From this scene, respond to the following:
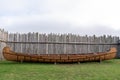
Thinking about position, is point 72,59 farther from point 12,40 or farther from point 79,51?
point 12,40

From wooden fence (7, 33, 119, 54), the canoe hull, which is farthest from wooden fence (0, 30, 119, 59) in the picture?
the canoe hull

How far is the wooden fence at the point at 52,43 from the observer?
20.9m

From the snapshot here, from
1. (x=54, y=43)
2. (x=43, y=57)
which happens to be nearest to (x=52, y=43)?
(x=54, y=43)

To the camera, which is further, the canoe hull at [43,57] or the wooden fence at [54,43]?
the wooden fence at [54,43]

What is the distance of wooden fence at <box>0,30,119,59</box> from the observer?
20.9m

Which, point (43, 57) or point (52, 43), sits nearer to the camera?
point (43, 57)

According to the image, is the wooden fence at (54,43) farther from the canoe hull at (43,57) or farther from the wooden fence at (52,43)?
the canoe hull at (43,57)

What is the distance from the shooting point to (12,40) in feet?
68.4

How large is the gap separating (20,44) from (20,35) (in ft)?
2.10

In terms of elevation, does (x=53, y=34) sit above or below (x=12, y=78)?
above

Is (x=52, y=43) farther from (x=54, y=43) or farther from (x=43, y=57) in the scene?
(x=43, y=57)

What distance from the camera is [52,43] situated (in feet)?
70.2

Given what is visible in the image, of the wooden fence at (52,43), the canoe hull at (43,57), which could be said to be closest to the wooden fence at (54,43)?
the wooden fence at (52,43)

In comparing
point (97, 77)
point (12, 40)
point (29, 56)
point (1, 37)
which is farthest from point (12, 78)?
point (12, 40)
